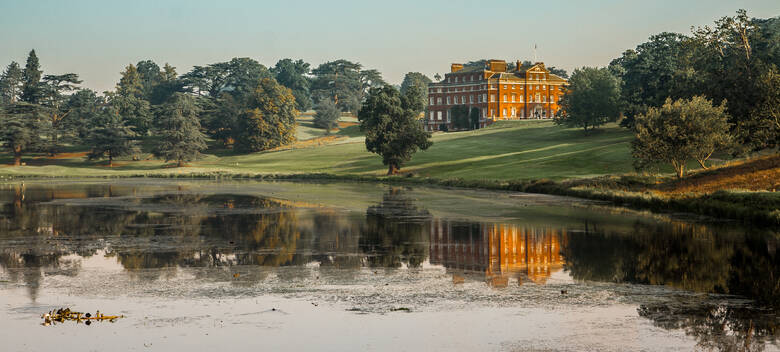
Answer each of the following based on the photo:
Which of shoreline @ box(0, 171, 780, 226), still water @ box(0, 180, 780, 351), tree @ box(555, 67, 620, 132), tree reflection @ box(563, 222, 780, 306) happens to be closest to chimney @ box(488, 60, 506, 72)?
tree @ box(555, 67, 620, 132)

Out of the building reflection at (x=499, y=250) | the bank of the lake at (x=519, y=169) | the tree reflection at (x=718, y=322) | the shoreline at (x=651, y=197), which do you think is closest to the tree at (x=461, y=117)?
the bank of the lake at (x=519, y=169)

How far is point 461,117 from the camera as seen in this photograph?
178250mm

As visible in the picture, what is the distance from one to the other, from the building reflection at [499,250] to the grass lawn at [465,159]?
117 ft

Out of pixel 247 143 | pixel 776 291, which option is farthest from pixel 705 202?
pixel 247 143

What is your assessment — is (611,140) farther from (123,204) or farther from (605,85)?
(123,204)

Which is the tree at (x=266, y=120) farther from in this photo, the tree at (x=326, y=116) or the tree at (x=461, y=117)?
the tree at (x=461, y=117)

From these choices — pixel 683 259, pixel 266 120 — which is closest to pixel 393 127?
pixel 266 120

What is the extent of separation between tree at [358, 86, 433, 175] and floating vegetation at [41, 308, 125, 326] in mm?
72196

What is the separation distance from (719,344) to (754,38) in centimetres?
8984

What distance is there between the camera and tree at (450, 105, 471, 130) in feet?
583

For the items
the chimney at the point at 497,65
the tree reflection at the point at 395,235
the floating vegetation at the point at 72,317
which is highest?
the chimney at the point at 497,65

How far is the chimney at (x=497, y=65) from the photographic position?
184762 mm

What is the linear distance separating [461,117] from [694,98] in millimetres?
123272

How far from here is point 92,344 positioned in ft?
47.4
